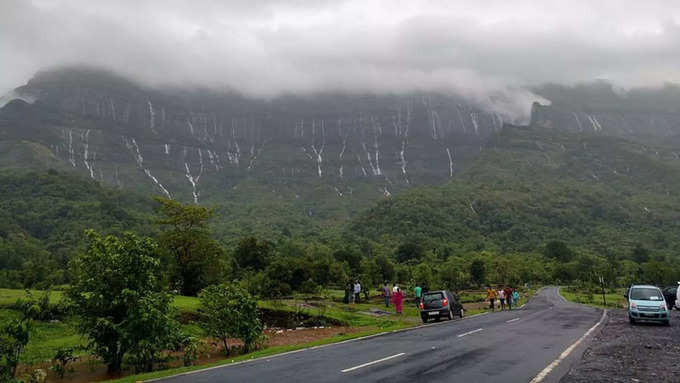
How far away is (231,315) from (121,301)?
16.1ft

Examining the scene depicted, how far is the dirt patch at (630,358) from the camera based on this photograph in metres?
11.3

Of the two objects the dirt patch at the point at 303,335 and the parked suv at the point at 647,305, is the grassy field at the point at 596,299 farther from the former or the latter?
the dirt patch at the point at 303,335

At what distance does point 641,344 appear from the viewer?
17.2 m

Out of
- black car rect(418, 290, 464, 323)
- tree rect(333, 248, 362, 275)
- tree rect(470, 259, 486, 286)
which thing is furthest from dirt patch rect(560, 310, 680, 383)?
tree rect(470, 259, 486, 286)

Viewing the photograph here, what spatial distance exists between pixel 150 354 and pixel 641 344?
654 inches

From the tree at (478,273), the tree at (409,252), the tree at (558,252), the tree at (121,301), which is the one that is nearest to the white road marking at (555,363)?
the tree at (121,301)

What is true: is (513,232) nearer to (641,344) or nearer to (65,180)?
(65,180)

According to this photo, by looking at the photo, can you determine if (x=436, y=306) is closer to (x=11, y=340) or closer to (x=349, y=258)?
(x=11, y=340)

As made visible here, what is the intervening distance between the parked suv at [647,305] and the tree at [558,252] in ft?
414

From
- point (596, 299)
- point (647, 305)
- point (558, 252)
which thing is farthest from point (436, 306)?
point (558, 252)

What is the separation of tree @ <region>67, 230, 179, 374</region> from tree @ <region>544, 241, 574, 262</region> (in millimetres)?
143727

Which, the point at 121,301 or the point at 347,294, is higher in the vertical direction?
the point at 121,301

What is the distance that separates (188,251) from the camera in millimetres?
40688

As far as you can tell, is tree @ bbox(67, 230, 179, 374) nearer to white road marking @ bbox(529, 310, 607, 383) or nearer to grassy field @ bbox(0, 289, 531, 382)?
grassy field @ bbox(0, 289, 531, 382)
